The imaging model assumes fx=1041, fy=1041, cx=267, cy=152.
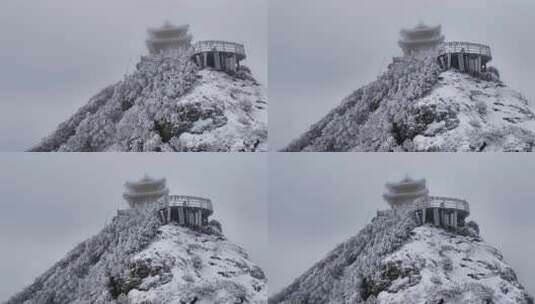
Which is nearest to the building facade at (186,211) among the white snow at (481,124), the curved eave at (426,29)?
the white snow at (481,124)

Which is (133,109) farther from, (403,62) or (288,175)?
(403,62)

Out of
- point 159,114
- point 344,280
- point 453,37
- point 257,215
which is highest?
point 453,37

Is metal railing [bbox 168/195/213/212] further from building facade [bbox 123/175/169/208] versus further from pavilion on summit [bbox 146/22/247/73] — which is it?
pavilion on summit [bbox 146/22/247/73]

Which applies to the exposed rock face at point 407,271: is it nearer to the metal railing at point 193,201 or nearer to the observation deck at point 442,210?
the observation deck at point 442,210

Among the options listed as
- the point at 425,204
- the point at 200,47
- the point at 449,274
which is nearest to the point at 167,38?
the point at 200,47

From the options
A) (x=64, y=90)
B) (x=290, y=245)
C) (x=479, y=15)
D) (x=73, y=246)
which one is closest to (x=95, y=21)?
(x=64, y=90)

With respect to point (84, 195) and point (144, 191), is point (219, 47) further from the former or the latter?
point (84, 195)
